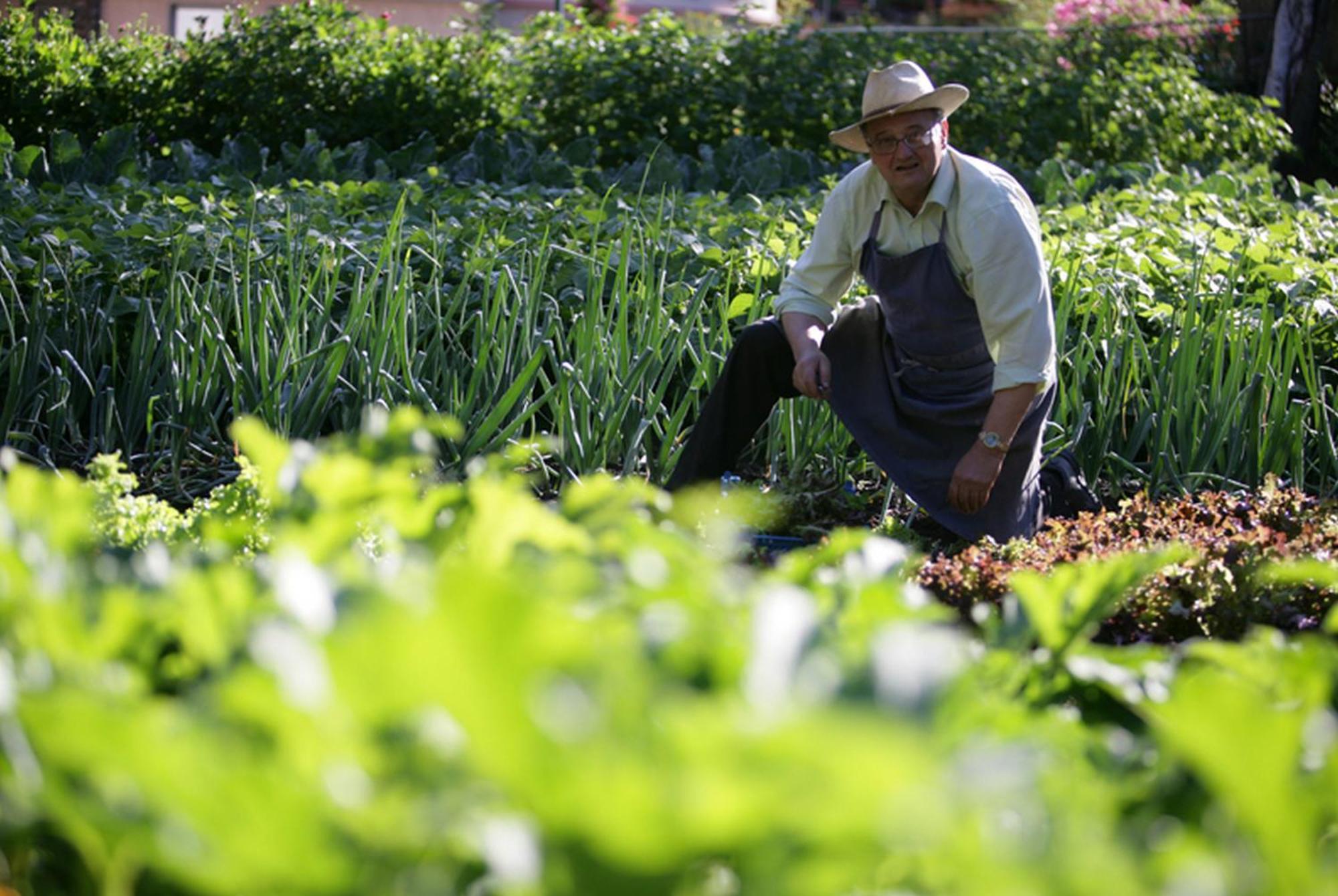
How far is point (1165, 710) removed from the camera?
863mm

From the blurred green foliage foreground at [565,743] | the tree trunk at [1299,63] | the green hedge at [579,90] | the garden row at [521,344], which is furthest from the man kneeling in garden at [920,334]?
the tree trunk at [1299,63]

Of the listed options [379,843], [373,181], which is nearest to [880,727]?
[379,843]

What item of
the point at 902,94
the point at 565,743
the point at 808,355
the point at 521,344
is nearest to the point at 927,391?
the point at 808,355

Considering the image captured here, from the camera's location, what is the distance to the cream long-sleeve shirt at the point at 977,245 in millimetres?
3270

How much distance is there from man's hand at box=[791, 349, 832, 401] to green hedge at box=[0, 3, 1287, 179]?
16.9 ft

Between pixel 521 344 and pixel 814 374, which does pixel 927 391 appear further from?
pixel 521 344

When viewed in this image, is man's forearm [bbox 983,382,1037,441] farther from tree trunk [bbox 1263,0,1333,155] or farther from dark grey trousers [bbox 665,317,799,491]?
tree trunk [bbox 1263,0,1333,155]

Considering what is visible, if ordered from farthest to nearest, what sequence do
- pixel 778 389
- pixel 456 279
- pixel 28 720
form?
1. pixel 456 279
2. pixel 778 389
3. pixel 28 720

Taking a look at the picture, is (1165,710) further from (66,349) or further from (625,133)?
(625,133)

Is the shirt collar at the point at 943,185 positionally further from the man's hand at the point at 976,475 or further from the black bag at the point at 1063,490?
the black bag at the point at 1063,490

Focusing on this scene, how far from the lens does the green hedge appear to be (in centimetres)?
884

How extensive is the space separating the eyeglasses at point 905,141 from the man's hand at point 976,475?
65 cm

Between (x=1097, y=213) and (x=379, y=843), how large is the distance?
18.7 feet

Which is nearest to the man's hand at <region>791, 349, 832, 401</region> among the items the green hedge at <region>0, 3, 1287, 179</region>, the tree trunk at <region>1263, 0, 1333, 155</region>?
the green hedge at <region>0, 3, 1287, 179</region>
